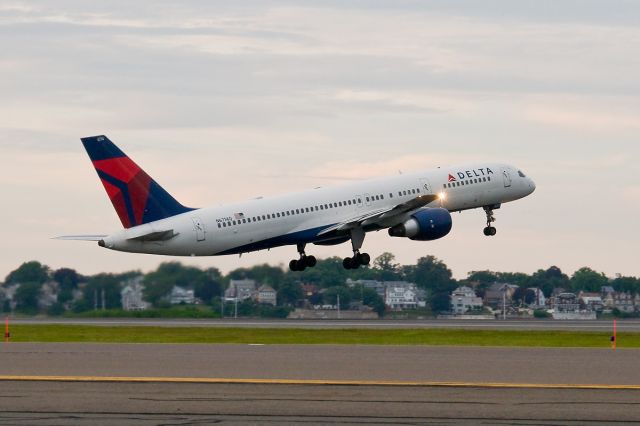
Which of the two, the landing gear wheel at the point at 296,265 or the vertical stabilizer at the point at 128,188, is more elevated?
the vertical stabilizer at the point at 128,188

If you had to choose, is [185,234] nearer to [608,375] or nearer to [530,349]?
[530,349]

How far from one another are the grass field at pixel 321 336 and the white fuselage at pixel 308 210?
35.1ft

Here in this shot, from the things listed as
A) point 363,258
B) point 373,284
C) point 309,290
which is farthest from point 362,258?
point 373,284

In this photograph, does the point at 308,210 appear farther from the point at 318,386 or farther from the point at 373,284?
the point at 318,386

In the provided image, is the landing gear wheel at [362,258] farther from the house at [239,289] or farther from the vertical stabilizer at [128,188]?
the vertical stabilizer at [128,188]

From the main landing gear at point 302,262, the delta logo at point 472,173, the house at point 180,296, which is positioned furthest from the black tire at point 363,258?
the house at point 180,296

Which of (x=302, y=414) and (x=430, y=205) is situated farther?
(x=430, y=205)

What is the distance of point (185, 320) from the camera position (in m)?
78.8

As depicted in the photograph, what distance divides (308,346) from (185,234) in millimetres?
29168

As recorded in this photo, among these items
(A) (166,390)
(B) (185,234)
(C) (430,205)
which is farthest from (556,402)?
(C) (430,205)

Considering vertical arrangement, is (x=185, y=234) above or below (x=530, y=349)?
above

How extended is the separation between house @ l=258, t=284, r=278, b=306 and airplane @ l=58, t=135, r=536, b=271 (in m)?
5.32

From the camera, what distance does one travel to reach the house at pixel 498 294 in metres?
111

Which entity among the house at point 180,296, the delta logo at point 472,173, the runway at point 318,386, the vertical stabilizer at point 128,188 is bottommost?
the runway at point 318,386
